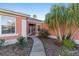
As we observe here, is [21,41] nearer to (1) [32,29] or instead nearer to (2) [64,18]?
(1) [32,29]

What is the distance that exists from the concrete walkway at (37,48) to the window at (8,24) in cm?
87

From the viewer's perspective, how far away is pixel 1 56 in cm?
755

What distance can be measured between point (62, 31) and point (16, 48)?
72.1 inches

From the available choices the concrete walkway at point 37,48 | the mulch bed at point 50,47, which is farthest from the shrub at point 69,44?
the concrete walkway at point 37,48

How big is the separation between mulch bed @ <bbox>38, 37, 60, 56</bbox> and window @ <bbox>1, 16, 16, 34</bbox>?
3.95ft

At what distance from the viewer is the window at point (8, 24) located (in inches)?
303

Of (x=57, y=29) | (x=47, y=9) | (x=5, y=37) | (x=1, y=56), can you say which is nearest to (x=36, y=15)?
(x=47, y=9)

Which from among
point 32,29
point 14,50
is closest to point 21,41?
point 14,50

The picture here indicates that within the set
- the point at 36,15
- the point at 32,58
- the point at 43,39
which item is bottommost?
the point at 32,58

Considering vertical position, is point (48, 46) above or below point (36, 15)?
below

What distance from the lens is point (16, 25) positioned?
25.4ft

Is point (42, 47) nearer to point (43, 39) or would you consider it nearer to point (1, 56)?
point (43, 39)

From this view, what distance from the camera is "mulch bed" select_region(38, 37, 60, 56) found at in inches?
298

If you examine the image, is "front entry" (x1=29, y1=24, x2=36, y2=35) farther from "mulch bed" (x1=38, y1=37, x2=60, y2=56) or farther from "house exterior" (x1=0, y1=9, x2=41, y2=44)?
"mulch bed" (x1=38, y1=37, x2=60, y2=56)
